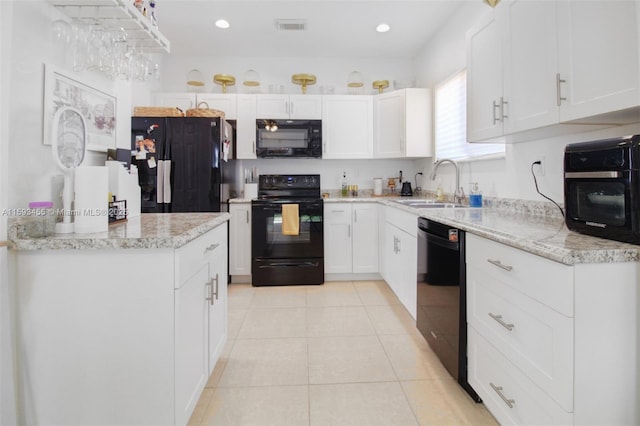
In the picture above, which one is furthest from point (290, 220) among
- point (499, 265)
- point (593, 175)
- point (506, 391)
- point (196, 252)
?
point (593, 175)

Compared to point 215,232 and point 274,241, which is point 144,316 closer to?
point 215,232

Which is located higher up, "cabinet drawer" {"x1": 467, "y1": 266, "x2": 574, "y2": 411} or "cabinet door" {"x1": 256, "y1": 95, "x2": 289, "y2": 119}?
"cabinet door" {"x1": 256, "y1": 95, "x2": 289, "y2": 119}

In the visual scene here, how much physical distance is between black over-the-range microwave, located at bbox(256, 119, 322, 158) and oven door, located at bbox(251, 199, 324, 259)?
635mm

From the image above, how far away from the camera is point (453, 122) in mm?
3309

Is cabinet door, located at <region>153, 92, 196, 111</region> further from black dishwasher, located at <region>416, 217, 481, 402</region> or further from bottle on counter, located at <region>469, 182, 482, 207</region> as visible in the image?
bottle on counter, located at <region>469, 182, 482, 207</region>

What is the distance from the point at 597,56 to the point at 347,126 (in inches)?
114

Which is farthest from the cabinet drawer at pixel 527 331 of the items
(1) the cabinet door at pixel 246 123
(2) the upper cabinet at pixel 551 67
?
(1) the cabinet door at pixel 246 123

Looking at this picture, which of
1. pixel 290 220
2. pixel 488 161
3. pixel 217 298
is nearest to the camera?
pixel 217 298

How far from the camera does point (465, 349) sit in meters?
1.72

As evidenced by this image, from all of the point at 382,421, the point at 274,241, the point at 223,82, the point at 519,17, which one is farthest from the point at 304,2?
the point at 382,421

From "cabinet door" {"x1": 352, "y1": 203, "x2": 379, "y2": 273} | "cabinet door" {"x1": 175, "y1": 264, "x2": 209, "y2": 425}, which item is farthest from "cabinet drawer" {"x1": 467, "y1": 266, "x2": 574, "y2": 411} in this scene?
"cabinet door" {"x1": 352, "y1": 203, "x2": 379, "y2": 273}

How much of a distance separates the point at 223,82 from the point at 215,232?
2.90m

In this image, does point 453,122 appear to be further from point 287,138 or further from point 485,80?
point 287,138

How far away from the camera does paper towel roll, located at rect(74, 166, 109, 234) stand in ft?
4.49
